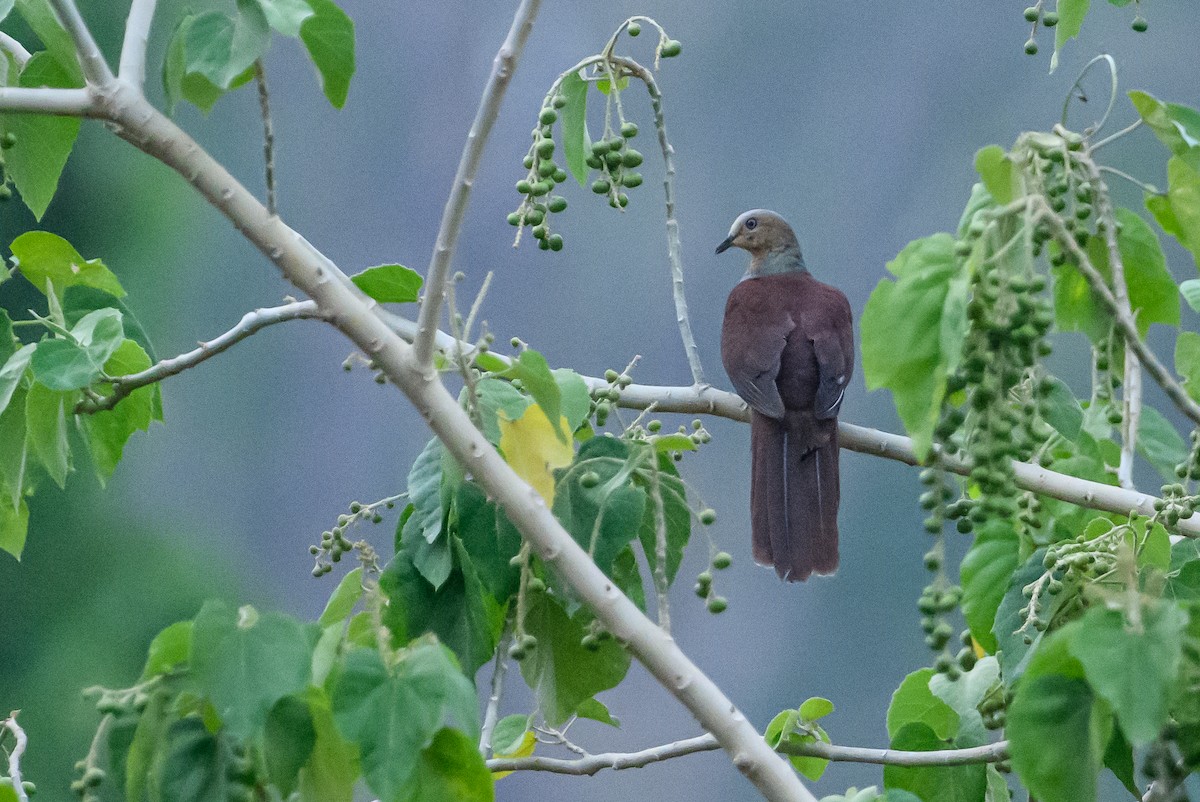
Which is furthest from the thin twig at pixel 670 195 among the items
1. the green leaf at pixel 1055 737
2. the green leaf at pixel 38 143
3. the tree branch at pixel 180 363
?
the green leaf at pixel 1055 737

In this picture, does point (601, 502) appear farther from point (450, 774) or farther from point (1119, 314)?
point (1119, 314)

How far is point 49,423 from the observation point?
1135 millimetres

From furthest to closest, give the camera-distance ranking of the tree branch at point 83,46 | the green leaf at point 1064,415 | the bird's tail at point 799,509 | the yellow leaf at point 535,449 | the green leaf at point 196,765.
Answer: the bird's tail at point 799,509
the green leaf at point 1064,415
the yellow leaf at point 535,449
the tree branch at point 83,46
the green leaf at point 196,765

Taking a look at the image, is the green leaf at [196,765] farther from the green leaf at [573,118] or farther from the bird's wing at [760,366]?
the bird's wing at [760,366]

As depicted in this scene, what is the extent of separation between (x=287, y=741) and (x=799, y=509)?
1.09m

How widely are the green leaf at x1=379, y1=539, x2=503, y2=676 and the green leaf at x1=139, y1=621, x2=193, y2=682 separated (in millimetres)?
323

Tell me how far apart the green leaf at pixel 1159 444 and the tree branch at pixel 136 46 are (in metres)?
1.06

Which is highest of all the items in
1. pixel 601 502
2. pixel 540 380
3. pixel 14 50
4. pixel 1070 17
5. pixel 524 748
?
pixel 1070 17

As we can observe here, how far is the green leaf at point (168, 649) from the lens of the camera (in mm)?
787

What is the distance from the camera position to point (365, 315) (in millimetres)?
916

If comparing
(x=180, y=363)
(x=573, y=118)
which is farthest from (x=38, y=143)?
(x=573, y=118)

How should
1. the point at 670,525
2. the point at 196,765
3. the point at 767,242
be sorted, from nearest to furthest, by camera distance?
1. the point at 196,765
2. the point at 670,525
3. the point at 767,242

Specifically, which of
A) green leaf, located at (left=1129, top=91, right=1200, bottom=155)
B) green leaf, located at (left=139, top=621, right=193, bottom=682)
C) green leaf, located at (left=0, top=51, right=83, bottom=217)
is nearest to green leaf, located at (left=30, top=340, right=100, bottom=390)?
green leaf, located at (left=0, top=51, right=83, bottom=217)

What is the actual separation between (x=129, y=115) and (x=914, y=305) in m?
0.56
